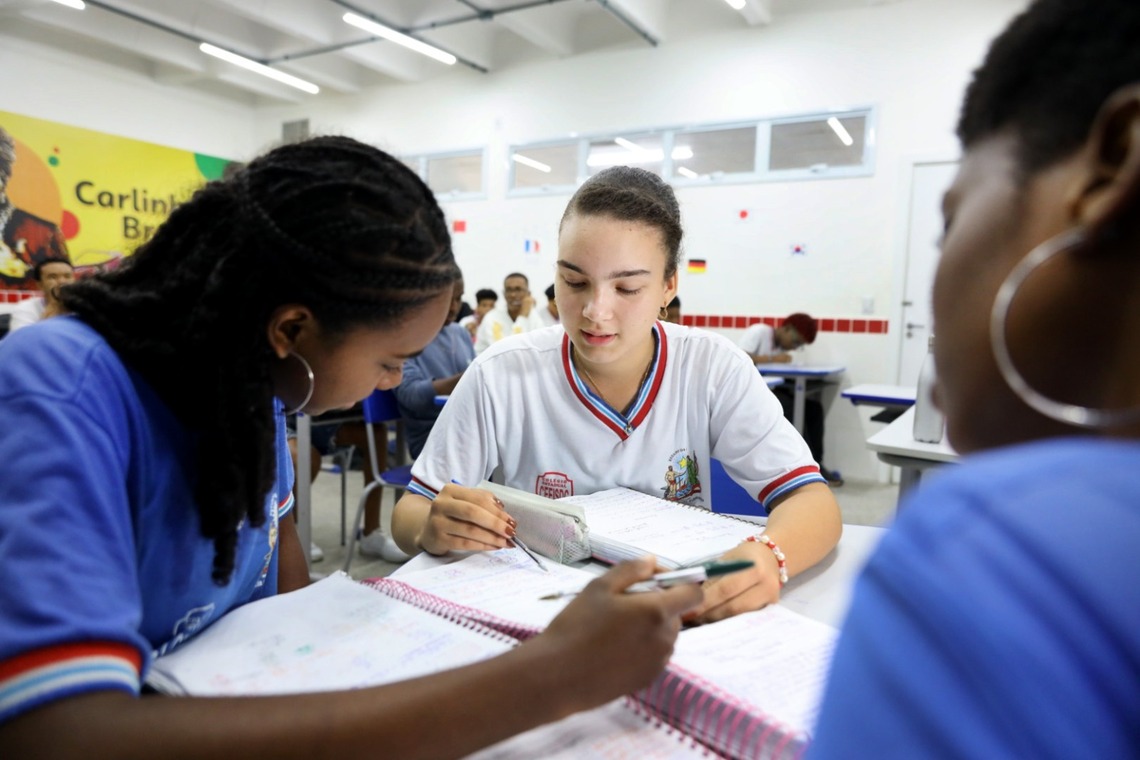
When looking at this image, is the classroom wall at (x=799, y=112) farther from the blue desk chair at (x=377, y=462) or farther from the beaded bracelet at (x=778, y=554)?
the beaded bracelet at (x=778, y=554)

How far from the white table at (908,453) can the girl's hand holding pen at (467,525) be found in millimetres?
1327

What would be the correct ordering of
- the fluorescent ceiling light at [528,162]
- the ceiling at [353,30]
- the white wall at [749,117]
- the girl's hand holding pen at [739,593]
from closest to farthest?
the girl's hand holding pen at [739,593], the white wall at [749,117], the ceiling at [353,30], the fluorescent ceiling light at [528,162]

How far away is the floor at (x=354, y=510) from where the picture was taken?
3100mm

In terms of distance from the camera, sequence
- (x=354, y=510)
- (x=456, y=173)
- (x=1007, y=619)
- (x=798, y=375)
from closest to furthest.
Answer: (x=1007, y=619) → (x=354, y=510) → (x=798, y=375) → (x=456, y=173)

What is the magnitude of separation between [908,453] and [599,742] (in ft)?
5.37

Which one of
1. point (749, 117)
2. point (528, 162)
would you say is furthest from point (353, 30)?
point (749, 117)

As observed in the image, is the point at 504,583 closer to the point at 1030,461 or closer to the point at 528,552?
the point at 528,552

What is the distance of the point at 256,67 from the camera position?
21.8 ft

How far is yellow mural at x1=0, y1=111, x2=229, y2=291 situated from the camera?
6215 millimetres

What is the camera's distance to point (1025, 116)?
1.21 feet

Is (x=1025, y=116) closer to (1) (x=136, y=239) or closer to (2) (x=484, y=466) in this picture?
(1) (x=136, y=239)

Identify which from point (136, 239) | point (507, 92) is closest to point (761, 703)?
point (136, 239)

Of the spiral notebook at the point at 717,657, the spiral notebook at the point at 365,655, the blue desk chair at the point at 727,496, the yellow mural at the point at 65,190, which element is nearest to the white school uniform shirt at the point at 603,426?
the blue desk chair at the point at 727,496

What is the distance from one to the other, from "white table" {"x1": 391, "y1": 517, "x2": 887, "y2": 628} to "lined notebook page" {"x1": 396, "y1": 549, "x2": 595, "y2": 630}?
0.05 meters
